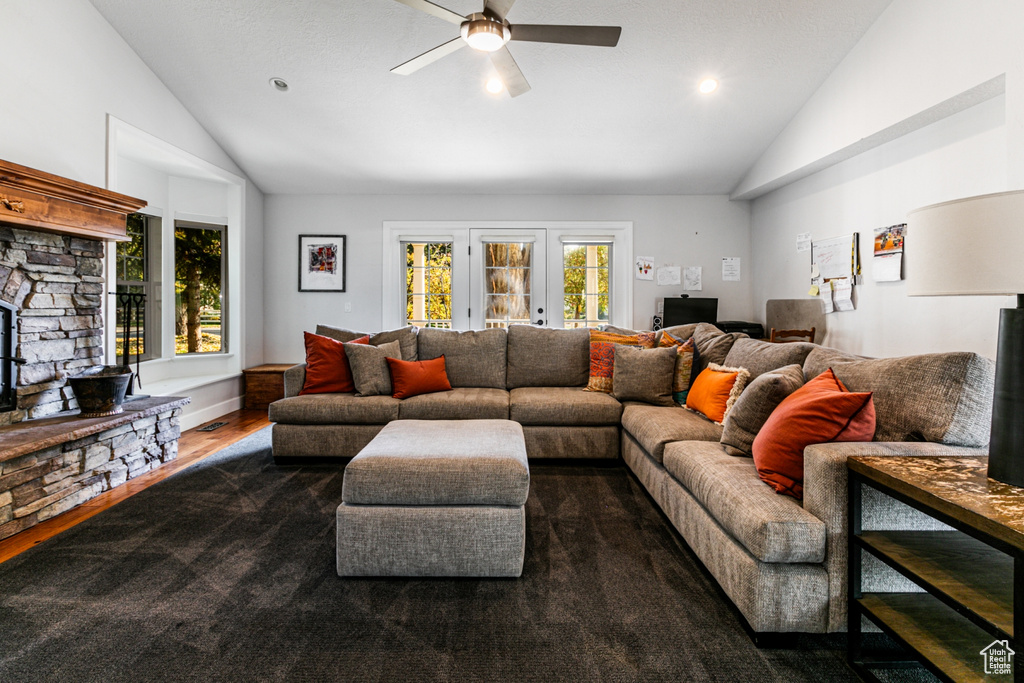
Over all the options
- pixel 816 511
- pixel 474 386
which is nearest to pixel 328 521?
pixel 474 386

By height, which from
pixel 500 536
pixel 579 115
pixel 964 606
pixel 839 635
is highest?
pixel 579 115

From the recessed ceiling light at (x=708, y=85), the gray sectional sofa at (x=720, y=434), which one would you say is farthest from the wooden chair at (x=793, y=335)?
the recessed ceiling light at (x=708, y=85)

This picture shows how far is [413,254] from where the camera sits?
17.9 feet

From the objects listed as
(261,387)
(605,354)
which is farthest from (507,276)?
(261,387)

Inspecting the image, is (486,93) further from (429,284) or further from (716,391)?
(716,391)

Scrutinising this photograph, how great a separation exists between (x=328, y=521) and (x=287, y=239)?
155 inches

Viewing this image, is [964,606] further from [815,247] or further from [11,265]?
[11,265]

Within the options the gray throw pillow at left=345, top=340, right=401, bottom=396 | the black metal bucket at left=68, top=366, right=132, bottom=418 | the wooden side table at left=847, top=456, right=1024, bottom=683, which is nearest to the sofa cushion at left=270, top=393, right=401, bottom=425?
the gray throw pillow at left=345, top=340, right=401, bottom=396

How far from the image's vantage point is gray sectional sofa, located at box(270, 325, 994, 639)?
56.5 inches

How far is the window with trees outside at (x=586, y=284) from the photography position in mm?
5430

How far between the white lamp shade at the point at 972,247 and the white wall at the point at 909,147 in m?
1.67

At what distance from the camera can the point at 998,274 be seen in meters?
1.17

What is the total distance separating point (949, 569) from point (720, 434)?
1.21 metres

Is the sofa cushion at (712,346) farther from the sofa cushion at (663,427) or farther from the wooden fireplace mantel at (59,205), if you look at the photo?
the wooden fireplace mantel at (59,205)
